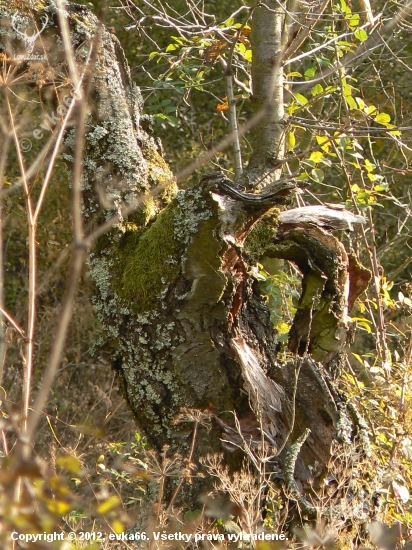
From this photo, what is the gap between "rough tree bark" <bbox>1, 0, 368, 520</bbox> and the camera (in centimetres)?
226

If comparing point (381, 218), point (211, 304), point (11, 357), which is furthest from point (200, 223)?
point (381, 218)

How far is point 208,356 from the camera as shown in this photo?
2.29 metres

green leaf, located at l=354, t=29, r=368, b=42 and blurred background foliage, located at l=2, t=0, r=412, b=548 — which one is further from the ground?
green leaf, located at l=354, t=29, r=368, b=42

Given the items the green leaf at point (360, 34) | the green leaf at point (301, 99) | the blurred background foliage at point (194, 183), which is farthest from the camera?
the blurred background foliage at point (194, 183)

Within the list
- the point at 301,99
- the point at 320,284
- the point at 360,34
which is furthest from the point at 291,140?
the point at 320,284

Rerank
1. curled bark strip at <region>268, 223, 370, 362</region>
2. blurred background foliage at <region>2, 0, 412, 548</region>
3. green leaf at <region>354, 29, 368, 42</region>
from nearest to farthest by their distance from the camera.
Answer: curled bark strip at <region>268, 223, 370, 362</region>, green leaf at <region>354, 29, 368, 42</region>, blurred background foliage at <region>2, 0, 412, 548</region>

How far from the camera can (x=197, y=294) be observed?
2256 millimetres

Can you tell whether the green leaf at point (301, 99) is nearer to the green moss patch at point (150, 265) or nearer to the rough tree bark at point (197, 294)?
the rough tree bark at point (197, 294)

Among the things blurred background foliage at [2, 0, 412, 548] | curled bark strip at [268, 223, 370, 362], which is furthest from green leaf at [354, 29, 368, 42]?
curled bark strip at [268, 223, 370, 362]

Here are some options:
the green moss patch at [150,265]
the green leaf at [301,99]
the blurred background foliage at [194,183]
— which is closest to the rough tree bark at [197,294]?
the green moss patch at [150,265]

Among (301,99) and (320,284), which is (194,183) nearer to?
(301,99)

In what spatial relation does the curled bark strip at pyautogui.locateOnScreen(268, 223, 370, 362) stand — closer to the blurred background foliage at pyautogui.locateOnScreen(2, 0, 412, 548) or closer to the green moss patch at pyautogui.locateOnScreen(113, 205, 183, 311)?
the green moss patch at pyautogui.locateOnScreen(113, 205, 183, 311)

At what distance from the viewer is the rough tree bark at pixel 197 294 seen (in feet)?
7.41

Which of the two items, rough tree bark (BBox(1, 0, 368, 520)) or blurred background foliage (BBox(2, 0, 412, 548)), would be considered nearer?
rough tree bark (BBox(1, 0, 368, 520))
